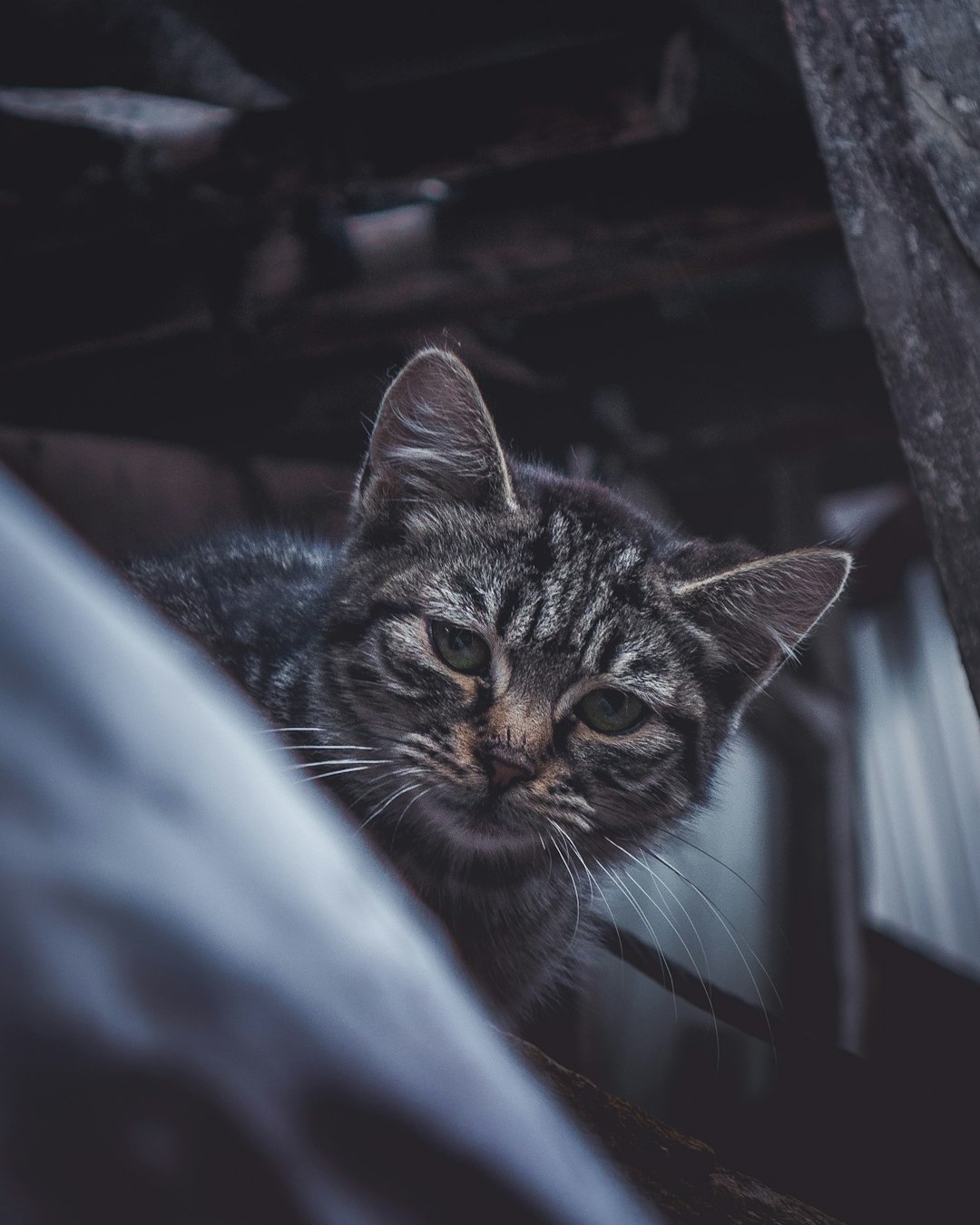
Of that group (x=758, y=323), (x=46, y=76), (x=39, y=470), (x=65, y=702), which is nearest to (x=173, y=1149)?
(x=65, y=702)

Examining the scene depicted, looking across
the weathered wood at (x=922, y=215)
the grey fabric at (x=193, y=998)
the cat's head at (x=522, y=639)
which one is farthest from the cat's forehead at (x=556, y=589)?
the grey fabric at (x=193, y=998)

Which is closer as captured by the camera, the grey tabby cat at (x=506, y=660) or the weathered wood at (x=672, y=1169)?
the weathered wood at (x=672, y=1169)

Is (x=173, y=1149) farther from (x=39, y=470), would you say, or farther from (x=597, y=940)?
(x=597, y=940)

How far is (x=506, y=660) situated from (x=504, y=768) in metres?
0.08

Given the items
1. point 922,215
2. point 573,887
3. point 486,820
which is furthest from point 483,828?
point 922,215

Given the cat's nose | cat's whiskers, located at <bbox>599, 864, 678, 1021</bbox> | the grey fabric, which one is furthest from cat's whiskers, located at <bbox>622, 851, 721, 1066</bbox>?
the grey fabric

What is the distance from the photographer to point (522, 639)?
72cm

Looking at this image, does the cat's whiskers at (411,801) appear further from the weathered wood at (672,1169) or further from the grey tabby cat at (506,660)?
the weathered wood at (672,1169)

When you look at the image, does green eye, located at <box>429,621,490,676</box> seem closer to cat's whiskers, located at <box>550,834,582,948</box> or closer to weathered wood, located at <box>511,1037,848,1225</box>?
cat's whiskers, located at <box>550,834,582,948</box>

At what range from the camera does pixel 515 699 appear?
71 centimetres

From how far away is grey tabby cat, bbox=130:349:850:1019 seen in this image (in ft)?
2.34

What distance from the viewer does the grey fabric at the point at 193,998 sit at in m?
0.16

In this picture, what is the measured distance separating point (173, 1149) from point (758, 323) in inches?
56.1

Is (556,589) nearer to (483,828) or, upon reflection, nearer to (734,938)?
(483,828)
